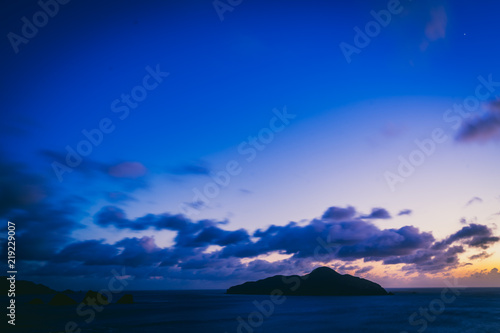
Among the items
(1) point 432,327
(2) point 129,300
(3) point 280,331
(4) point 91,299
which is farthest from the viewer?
(2) point 129,300

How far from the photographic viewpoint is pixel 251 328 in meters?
56.2

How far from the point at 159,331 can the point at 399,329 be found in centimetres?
4404

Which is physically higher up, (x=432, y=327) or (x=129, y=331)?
(x=129, y=331)

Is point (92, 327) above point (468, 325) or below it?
above

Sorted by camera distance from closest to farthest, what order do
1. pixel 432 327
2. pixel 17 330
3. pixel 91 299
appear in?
pixel 17 330 < pixel 432 327 < pixel 91 299

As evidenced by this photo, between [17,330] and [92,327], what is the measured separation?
455 inches

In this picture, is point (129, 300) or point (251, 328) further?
point (129, 300)

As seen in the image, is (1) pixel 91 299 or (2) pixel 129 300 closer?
(1) pixel 91 299

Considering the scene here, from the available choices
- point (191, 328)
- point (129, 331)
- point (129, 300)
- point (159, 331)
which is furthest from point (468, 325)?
point (129, 300)

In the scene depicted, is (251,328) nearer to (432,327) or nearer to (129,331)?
(129,331)

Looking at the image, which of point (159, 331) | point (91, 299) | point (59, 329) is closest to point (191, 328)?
point (159, 331)

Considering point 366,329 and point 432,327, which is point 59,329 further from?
point 432,327

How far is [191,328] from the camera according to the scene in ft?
186

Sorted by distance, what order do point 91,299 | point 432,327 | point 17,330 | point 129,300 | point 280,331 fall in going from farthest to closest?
point 129,300 → point 91,299 → point 432,327 → point 280,331 → point 17,330
